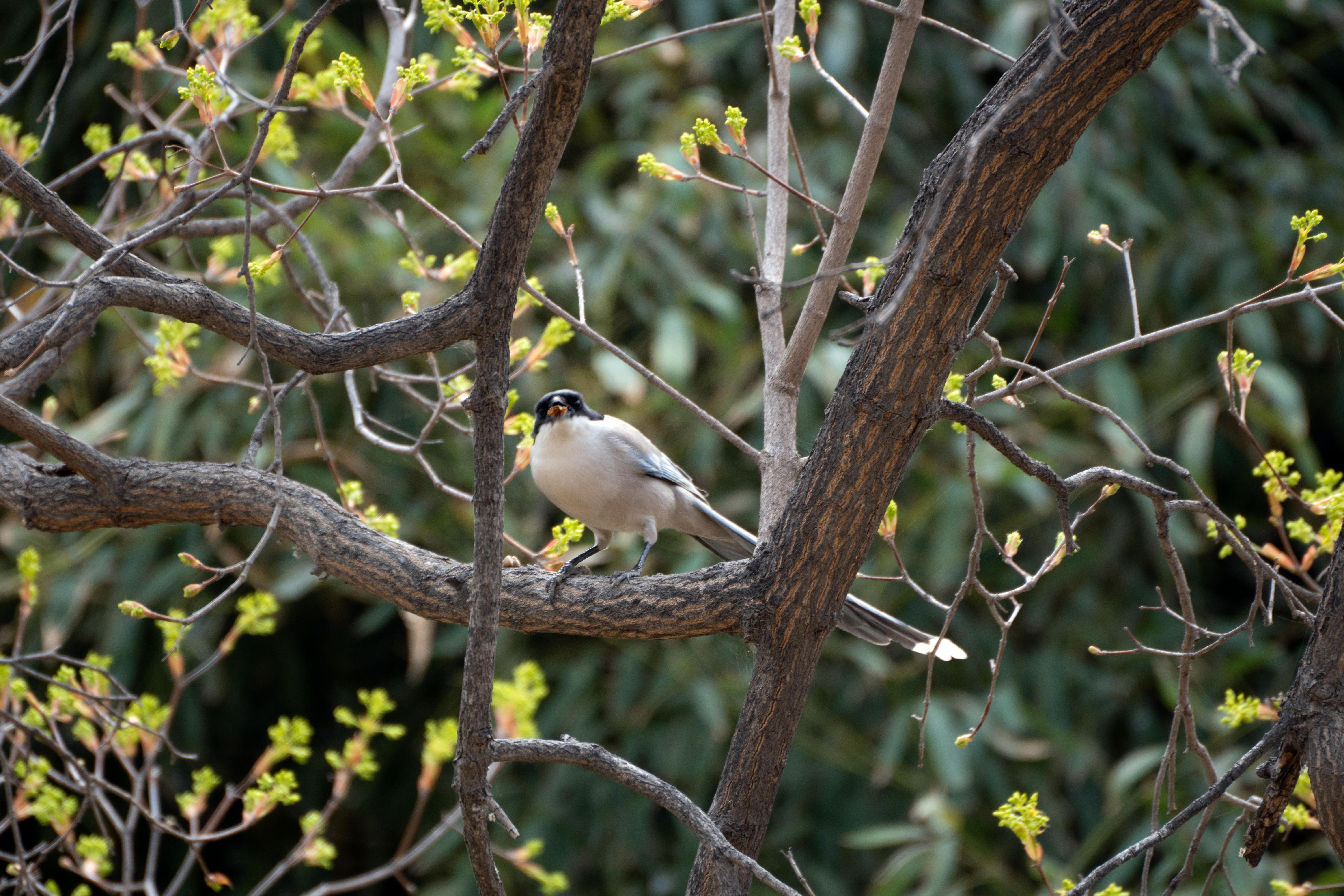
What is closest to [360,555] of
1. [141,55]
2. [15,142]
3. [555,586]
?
[555,586]

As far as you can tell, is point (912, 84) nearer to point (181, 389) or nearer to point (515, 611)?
point (181, 389)

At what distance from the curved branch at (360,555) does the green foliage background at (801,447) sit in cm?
236

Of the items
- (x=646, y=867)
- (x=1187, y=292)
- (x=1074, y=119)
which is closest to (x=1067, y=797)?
(x=646, y=867)

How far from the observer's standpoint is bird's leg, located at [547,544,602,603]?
2.15m

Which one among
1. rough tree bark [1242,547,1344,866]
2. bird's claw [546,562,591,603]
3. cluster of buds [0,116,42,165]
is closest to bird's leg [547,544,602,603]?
bird's claw [546,562,591,603]

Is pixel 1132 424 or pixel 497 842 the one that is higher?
pixel 1132 424

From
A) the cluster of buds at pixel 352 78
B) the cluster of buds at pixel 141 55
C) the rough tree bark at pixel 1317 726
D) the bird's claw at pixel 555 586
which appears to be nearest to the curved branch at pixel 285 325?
the cluster of buds at pixel 352 78

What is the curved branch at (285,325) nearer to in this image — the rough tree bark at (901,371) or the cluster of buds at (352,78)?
the cluster of buds at (352,78)

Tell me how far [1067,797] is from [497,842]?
244 cm

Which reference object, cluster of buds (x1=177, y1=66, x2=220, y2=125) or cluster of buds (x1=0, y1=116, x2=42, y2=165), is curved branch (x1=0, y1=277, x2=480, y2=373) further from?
cluster of buds (x1=0, y1=116, x2=42, y2=165)

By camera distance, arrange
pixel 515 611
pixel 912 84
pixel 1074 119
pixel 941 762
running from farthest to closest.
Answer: pixel 912 84, pixel 941 762, pixel 515 611, pixel 1074 119

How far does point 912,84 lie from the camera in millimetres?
5773

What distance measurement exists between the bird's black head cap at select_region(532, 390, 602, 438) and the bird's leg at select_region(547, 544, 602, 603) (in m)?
0.44

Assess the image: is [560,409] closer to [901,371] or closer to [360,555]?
[360,555]
